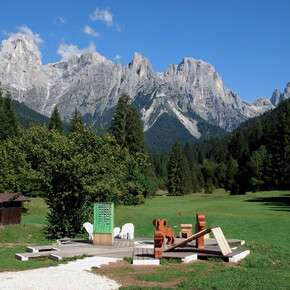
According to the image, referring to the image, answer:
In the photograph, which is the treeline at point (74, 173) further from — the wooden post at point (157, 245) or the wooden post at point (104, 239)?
the wooden post at point (157, 245)

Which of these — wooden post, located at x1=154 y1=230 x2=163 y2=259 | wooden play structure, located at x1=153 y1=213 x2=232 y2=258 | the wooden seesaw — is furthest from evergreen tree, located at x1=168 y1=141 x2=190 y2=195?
wooden post, located at x1=154 y1=230 x2=163 y2=259

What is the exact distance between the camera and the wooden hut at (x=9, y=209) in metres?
26.5

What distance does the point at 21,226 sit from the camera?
2614 centimetres

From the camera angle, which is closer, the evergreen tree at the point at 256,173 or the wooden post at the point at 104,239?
the wooden post at the point at 104,239

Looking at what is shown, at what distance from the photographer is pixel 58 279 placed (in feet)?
31.8

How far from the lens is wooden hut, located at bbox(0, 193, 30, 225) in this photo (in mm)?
26547

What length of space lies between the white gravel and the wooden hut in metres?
17.0

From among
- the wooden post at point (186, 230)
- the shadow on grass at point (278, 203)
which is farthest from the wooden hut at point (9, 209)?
the shadow on grass at point (278, 203)

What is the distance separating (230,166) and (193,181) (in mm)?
10950

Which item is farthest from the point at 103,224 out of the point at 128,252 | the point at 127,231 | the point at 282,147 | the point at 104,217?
the point at 282,147

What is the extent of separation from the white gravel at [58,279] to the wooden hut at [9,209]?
17031 millimetres

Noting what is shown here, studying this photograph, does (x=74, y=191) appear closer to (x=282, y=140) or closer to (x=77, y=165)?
(x=77, y=165)

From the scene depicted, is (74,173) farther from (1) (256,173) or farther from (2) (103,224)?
(1) (256,173)

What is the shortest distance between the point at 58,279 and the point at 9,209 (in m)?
18.9
